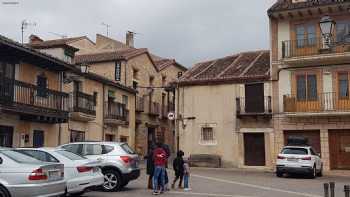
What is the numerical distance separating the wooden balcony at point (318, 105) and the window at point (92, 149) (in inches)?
592

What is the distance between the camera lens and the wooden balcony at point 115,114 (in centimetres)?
3025

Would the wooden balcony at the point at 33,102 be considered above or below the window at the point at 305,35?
below

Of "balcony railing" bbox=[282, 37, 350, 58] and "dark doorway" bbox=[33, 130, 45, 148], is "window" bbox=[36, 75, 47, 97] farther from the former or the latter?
"balcony railing" bbox=[282, 37, 350, 58]

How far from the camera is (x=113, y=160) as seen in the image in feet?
51.1

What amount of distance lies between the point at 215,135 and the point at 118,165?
626 inches

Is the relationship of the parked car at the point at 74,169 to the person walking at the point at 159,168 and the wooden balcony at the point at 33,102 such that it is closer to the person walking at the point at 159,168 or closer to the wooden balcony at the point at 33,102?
the person walking at the point at 159,168

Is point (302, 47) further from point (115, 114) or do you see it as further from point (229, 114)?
point (115, 114)

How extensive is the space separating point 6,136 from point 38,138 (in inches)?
98.7

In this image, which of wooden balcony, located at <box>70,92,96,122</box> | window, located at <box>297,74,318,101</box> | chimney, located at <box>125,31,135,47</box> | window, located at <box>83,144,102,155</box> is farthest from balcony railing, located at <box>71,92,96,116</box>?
chimney, located at <box>125,31,135,47</box>

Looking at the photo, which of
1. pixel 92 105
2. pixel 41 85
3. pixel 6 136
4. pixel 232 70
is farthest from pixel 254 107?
pixel 6 136

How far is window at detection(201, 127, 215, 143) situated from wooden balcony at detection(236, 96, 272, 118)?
2213mm

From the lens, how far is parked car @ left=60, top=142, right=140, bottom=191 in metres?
15.5

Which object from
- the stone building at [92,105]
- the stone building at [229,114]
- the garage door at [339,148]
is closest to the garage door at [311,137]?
the garage door at [339,148]

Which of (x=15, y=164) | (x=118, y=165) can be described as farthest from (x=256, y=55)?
(x=15, y=164)
